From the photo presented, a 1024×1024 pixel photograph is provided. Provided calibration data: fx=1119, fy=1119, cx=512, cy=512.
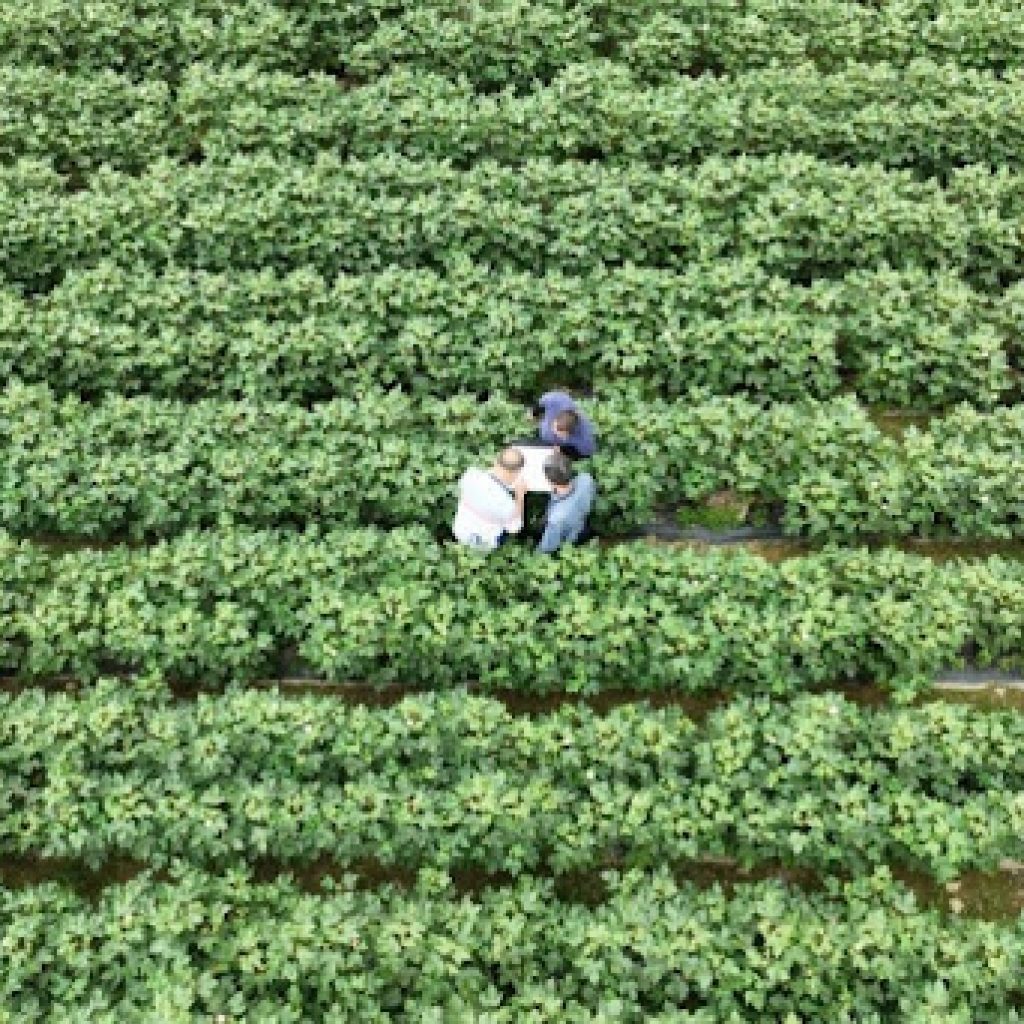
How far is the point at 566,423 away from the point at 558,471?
0.61 metres

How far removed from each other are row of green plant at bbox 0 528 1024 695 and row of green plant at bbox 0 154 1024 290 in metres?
3.34

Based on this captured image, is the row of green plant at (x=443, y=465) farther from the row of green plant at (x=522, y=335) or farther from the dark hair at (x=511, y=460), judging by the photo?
the dark hair at (x=511, y=460)

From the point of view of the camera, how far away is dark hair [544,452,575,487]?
855 cm

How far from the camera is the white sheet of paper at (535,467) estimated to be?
29.4ft

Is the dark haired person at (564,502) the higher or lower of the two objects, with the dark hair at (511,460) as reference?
lower

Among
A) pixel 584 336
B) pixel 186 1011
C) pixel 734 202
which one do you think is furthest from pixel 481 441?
pixel 186 1011

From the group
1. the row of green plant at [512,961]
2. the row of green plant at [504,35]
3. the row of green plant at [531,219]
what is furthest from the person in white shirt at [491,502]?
the row of green plant at [504,35]

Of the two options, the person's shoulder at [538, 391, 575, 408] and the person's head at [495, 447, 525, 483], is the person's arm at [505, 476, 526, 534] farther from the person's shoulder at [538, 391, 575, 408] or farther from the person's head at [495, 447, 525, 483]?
the person's shoulder at [538, 391, 575, 408]

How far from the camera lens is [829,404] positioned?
10031mm

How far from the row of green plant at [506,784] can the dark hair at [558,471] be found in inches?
69.5

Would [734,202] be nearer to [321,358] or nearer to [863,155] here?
[863,155]

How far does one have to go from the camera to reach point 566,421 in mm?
8992

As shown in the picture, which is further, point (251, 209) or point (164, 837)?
point (251, 209)

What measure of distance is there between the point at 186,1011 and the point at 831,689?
17.4 ft
